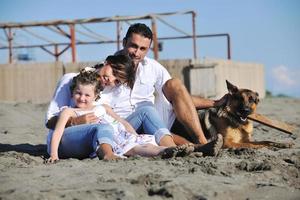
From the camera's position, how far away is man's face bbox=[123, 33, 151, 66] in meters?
6.36

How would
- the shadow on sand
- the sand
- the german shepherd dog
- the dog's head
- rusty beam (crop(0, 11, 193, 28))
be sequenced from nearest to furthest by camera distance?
the sand → the shadow on sand → the german shepherd dog → the dog's head → rusty beam (crop(0, 11, 193, 28))

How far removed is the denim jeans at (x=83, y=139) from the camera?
5.43m

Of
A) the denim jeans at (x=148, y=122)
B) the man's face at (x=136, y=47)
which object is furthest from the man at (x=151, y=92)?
the denim jeans at (x=148, y=122)

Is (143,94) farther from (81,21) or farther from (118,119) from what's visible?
(81,21)

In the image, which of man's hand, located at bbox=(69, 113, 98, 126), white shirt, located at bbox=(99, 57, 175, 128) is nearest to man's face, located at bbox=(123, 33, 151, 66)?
white shirt, located at bbox=(99, 57, 175, 128)

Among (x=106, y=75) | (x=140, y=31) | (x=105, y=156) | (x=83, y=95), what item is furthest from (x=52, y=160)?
(x=140, y=31)

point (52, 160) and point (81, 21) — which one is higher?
point (81, 21)

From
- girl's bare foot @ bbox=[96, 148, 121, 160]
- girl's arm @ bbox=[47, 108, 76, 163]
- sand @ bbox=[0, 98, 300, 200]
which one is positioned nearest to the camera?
sand @ bbox=[0, 98, 300, 200]

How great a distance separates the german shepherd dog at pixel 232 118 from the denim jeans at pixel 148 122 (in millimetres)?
1336

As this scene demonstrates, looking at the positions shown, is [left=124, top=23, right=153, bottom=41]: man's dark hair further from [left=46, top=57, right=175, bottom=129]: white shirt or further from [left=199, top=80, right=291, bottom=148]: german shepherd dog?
[left=199, top=80, right=291, bottom=148]: german shepherd dog

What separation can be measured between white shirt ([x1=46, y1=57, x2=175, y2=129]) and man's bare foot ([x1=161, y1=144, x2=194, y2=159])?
951 mm

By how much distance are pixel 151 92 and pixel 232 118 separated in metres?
1.37

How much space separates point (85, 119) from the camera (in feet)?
18.4

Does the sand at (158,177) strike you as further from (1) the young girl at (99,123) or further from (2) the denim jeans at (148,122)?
(2) the denim jeans at (148,122)
